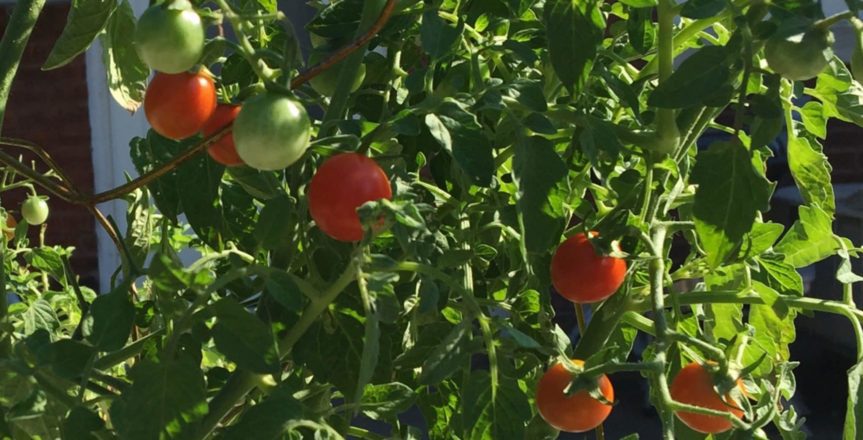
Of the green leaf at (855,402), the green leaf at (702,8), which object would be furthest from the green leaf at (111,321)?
the green leaf at (855,402)

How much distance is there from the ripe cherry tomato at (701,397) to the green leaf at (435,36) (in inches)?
9.0

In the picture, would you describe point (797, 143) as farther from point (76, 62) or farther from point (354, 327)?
point (76, 62)

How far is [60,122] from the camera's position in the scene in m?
3.26

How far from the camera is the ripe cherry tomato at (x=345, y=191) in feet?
1.57

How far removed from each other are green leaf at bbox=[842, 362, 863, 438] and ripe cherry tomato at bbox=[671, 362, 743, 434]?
0.09 metres

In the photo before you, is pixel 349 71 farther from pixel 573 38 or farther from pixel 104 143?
pixel 104 143

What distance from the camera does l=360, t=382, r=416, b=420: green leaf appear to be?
56 centimetres

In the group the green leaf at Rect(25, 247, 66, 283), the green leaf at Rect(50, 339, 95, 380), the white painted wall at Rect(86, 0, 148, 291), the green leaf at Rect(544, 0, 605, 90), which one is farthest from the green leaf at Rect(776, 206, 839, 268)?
the white painted wall at Rect(86, 0, 148, 291)

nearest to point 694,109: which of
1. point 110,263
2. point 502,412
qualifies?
point 502,412

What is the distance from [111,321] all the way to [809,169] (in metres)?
0.46

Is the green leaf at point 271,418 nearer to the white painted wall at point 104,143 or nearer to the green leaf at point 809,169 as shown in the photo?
the green leaf at point 809,169

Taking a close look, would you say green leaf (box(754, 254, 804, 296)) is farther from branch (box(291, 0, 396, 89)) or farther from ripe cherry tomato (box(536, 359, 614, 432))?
branch (box(291, 0, 396, 89))

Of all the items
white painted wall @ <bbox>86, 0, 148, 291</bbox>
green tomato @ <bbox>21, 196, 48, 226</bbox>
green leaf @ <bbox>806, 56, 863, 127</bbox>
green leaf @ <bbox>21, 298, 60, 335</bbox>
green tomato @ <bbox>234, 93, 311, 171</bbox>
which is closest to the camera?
green tomato @ <bbox>234, 93, 311, 171</bbox>

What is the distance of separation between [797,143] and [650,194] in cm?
14
